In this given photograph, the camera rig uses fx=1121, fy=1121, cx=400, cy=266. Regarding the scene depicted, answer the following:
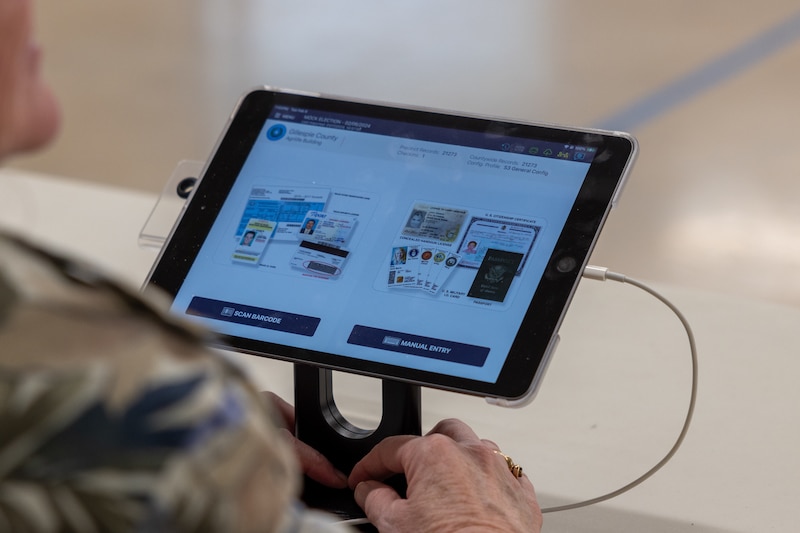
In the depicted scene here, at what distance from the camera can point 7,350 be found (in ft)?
1.32

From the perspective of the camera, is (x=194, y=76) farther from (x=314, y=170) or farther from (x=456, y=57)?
(x=314, y=170)

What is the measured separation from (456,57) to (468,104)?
33cm

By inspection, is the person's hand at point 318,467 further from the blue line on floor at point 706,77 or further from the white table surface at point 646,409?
the blue line on floor at point 706,77

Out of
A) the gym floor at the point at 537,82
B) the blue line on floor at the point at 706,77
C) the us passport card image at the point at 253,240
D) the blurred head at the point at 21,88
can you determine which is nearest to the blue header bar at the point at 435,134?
the us passport card image at the point at 253,240

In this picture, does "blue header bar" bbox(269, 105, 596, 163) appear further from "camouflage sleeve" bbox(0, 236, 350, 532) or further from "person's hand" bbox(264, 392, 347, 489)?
"camouflage sleeve" bbox(0, 236, 350, 532)

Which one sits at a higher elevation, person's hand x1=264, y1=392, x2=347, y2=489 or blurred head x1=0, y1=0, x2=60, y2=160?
blurred head x1=0, y1=0, x2=60, y2=160

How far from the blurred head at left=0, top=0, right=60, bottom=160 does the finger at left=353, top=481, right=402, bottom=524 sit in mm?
410

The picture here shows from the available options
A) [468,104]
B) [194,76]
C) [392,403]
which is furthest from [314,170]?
[194,76]

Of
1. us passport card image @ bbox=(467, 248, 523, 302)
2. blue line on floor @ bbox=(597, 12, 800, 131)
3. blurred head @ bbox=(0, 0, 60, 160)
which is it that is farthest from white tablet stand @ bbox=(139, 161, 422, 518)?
blue line on floor @ bbox=(597, 12, 800, 131)

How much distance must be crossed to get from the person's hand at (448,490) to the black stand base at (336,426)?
0.19 ft

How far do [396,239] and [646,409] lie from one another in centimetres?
42

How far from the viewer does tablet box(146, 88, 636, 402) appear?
842 mm

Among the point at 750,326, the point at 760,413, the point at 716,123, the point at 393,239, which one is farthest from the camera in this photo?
the point at 716,123

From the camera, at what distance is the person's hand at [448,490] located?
2.47 feet
